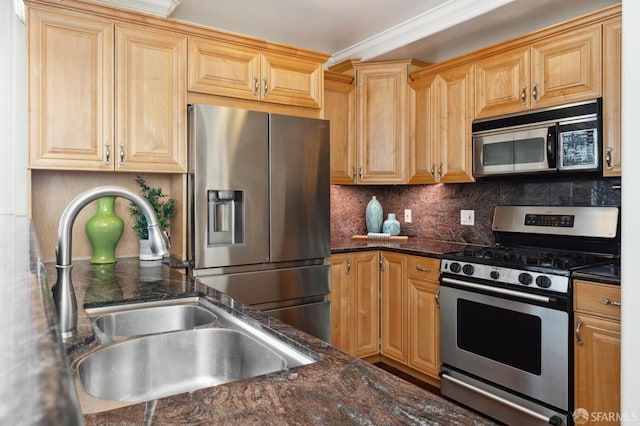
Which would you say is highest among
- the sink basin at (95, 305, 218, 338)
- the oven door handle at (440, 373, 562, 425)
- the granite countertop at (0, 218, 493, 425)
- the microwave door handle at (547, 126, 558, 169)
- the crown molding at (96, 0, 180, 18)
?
the crown molding at (96, 0, 180, 18)

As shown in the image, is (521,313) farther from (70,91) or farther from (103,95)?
(70,91)

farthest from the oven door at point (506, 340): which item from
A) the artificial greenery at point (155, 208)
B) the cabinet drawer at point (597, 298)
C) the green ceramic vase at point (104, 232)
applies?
the green ceramic vase at point (104, 232)

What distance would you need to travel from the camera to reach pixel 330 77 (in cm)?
369

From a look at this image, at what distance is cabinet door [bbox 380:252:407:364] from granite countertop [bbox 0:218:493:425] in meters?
2.05

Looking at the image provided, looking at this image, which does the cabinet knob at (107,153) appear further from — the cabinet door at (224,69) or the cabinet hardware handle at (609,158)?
the cabinet hardware handle at (609,158)

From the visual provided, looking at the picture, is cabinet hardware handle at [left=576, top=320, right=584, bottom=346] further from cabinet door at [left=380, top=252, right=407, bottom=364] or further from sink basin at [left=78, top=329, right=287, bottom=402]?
sink basin at [left=78, top=329, right=287, bottom=402]

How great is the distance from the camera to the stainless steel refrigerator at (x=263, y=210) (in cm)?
260

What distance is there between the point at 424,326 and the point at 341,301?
24.7 inches

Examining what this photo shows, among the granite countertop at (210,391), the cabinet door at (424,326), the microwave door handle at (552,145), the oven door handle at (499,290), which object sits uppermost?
the microwave door handle at (552,145)

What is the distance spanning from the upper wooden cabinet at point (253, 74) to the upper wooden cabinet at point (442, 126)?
2.92 feet

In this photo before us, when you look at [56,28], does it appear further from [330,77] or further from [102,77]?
[330,77]

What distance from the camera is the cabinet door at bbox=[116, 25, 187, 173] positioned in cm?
252

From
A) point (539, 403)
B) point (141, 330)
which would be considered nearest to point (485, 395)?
point (539, 403)

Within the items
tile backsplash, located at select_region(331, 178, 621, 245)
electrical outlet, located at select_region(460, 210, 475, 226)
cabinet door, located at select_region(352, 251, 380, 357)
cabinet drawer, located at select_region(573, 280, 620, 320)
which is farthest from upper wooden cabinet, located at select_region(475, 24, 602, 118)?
cabinet door, located at select_region(352, 251, 380, 357)
